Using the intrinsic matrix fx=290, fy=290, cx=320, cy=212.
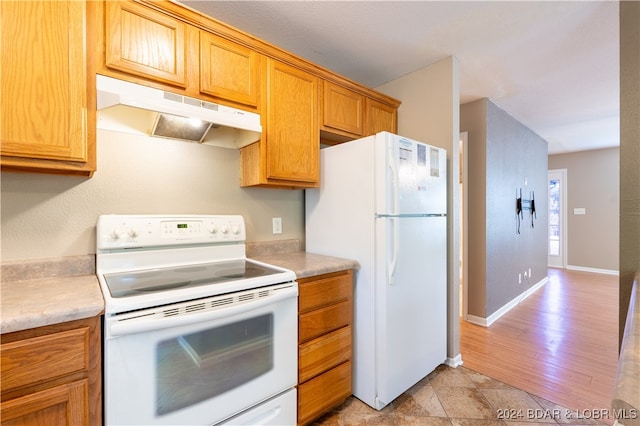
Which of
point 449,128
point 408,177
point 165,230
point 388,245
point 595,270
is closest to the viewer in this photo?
point 165,230

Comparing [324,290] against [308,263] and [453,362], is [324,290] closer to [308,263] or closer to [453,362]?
[308,263]

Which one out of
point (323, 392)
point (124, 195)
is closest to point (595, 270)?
point (323, 392)

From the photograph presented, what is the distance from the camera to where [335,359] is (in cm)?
172

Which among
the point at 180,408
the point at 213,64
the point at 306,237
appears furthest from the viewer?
the point at 306,237

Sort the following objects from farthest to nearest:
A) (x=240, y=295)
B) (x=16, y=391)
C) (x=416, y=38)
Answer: (x=416, y=38) → (x=240, y=295) → (x=16, y=391)

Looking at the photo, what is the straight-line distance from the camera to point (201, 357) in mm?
1208

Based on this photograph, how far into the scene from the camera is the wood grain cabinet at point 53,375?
878 millimetres

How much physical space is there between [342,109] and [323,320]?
4.95ft

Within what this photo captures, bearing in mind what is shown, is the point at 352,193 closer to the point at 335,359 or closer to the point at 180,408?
the point at 335,359

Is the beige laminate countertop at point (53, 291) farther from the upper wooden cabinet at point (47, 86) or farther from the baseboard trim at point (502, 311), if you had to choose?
the baseboard trim at point (502, 311)

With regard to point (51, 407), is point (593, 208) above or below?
above

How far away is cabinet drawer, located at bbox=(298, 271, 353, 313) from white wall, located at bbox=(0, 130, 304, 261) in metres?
0.69

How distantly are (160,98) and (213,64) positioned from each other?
0.39 m

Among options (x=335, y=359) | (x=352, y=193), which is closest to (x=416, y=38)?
(x=352, y=193)
